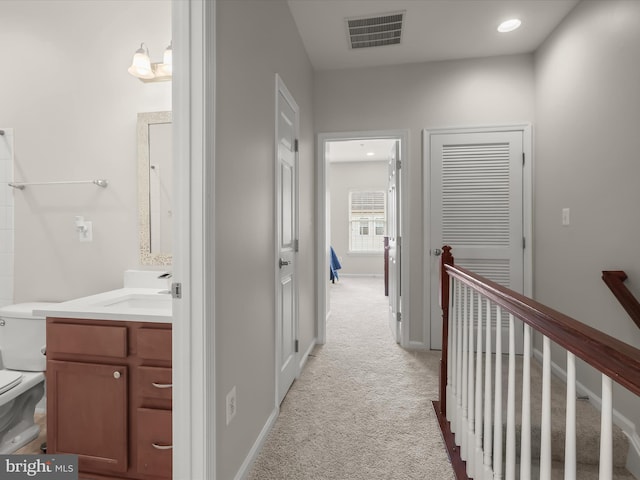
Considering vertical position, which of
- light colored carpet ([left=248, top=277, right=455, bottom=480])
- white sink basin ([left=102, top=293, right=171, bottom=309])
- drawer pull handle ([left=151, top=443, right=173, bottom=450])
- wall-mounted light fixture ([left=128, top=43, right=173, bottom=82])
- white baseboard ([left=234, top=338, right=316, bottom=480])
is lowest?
light colored carpet ([left=248, top=277, right=455, bottom=480])

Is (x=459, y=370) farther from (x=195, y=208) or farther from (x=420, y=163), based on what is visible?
(x=420, y=163)

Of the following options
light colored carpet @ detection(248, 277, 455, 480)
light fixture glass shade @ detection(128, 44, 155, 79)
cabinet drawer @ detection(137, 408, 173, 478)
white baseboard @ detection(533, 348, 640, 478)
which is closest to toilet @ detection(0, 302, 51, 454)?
cabinet drawer @ detection(137, 408, 173, 478)

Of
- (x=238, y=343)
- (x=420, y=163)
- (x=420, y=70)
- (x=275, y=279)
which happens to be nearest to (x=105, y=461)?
(x=238, y=343)

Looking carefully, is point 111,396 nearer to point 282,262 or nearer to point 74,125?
point 282,262

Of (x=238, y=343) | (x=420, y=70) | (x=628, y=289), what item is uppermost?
A: (x=420, y=70)

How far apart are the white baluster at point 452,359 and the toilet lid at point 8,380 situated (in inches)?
89.0

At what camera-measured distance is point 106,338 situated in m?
1.48

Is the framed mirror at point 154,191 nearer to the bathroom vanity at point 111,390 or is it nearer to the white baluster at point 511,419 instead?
the bathroom vanity at point 111,390

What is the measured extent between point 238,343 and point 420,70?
3.08 metres

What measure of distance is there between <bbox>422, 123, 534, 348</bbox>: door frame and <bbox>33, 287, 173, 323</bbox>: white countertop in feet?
7.74

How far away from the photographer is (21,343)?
6.53 ft

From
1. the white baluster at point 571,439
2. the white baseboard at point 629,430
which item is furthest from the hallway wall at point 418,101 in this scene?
the white baluster at point 571,439

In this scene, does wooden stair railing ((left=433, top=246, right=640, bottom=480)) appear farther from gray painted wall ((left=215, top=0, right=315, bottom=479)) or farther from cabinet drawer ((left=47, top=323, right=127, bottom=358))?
cabinet drawer ((left=47, top=323, right=127, bottom=358))

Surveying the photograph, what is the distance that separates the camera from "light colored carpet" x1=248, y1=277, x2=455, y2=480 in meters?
1.69
